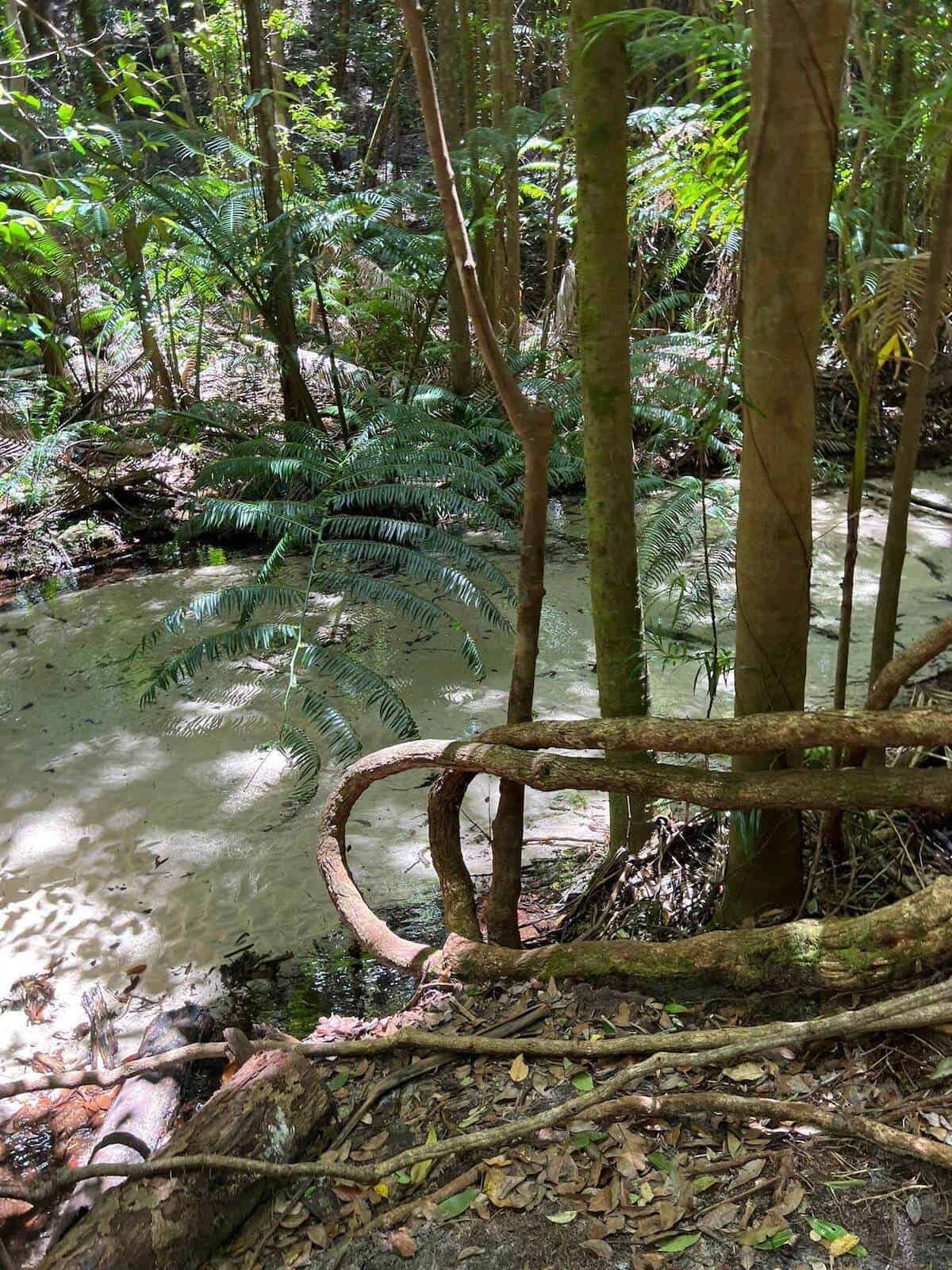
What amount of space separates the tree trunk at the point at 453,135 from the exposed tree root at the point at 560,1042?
314 centimetres

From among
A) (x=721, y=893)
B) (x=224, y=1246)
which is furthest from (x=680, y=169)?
(x=224, y=1246)

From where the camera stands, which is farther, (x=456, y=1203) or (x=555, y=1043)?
(x=555, y=1043)

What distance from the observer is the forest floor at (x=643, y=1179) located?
4.67ft

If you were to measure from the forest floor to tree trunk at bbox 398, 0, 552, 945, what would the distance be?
47cm

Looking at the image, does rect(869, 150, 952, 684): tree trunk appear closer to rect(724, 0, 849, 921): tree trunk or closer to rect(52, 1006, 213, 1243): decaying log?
rect(724, 0, 849, 921): tree trunk

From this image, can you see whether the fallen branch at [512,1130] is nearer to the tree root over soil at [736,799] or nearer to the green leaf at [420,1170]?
the green leaf at [420,1170]

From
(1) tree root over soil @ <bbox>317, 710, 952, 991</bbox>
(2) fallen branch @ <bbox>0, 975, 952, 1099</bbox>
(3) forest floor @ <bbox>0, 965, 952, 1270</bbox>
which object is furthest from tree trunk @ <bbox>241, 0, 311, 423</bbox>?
(3) forest floor @ <bbox>0, 965, 952, 1270</bbox>

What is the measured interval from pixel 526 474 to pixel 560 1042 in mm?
1160

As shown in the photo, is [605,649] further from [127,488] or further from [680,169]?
[127,488]

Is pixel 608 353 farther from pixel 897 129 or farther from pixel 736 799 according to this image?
pixel 736 799

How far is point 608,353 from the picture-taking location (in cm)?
213

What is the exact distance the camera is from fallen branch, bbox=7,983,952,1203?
165 cm

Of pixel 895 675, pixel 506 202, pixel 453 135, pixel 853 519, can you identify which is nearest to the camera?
pixel 895 675

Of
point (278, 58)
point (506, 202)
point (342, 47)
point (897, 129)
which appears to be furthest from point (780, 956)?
point (342, 47)
